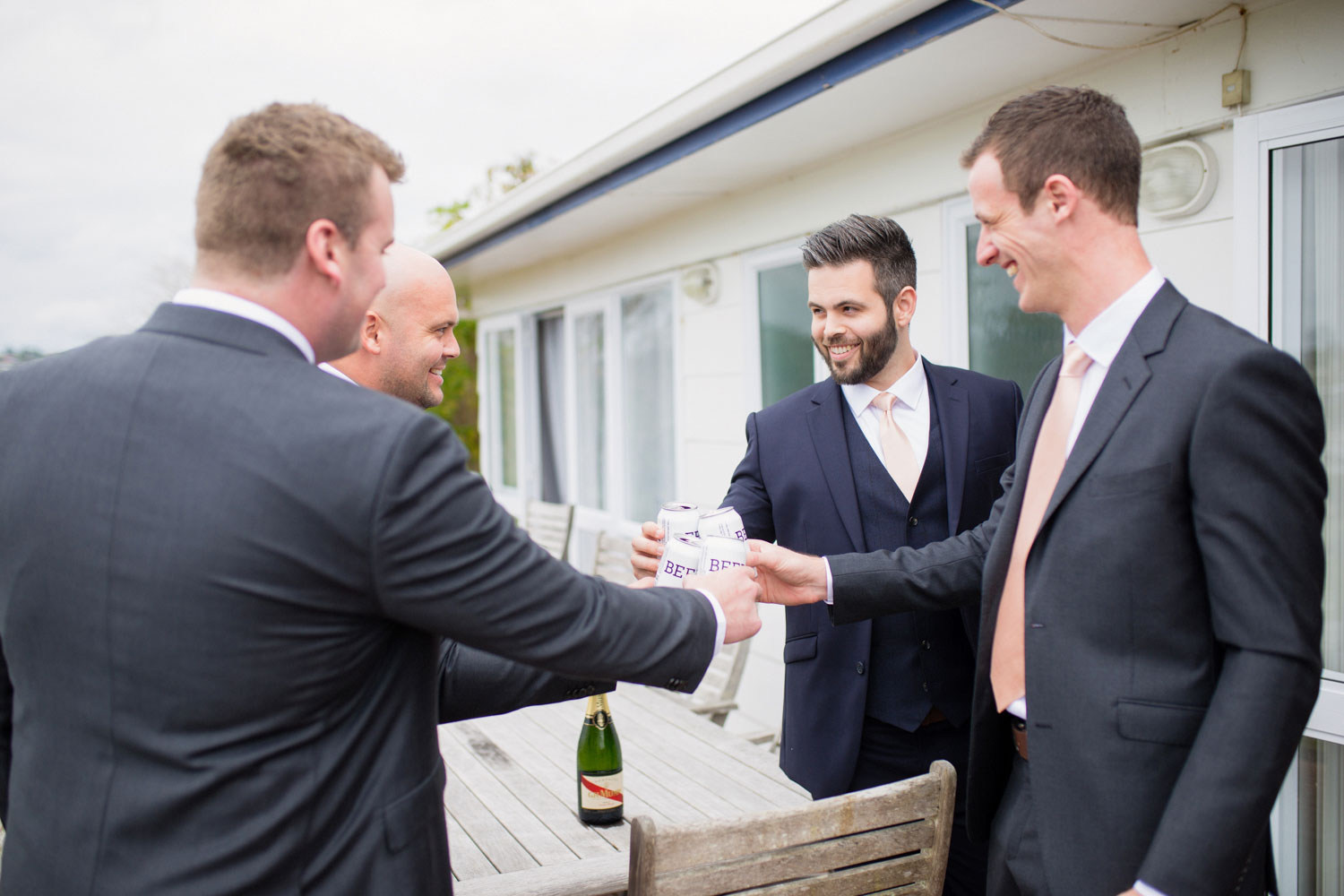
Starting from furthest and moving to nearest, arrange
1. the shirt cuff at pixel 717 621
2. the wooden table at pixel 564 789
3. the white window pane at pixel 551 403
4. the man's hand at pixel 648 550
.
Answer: the white window pane at pixel 551 403 < the man's hand at pixel 648 550 < the wooden table at pixel 564 789 < the shirt cuff at pixel 717 621

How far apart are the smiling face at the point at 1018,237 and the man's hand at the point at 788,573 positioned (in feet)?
2.37

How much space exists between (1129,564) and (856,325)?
1.08 m

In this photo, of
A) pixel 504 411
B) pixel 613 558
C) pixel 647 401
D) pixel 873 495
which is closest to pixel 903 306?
pixel 873 495

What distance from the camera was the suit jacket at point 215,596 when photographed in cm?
99

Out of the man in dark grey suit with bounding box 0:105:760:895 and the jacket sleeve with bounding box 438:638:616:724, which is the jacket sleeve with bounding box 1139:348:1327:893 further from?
the jacket sleeve with bounding box 438:638:616:724

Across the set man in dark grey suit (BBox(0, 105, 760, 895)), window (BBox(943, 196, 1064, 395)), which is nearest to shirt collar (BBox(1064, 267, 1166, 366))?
man in dark grey suit (BBox(0, 105, 760, 895))

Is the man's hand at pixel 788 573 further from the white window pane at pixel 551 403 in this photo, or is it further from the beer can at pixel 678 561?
the white window pane at pixel 551 403

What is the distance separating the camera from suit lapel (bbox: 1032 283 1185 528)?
124 cm

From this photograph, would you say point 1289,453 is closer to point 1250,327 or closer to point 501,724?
point 1250,327

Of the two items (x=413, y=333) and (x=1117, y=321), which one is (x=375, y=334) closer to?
(x=413, y=333)

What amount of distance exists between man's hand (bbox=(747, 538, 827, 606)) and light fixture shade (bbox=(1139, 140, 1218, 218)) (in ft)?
5.45

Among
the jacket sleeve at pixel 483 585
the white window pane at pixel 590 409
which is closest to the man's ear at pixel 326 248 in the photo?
the jacket sleeve at pixel 483 585

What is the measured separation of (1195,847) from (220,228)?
1.46 metres

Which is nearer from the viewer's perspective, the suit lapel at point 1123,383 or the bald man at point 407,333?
the suit lapel at point 1123,383
